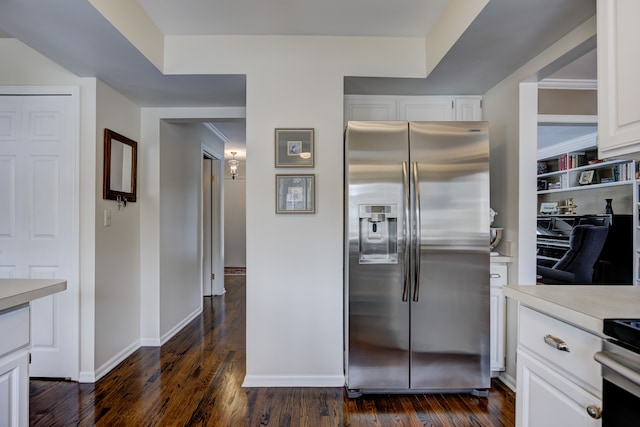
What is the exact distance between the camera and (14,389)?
121 cm

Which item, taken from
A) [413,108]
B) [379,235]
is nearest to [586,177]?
[413,108]

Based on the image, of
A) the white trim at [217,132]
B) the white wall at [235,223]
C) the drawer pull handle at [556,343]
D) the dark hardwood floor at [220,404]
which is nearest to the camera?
the drawer pull handle at [556,343]

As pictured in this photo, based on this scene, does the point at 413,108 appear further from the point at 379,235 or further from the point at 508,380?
the point at 508,380

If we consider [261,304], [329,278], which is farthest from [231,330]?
[329,278]

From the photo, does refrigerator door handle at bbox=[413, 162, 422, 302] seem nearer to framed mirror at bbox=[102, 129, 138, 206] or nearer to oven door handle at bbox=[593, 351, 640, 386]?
oven door handle at bbox=[593, 351, 640, 386]

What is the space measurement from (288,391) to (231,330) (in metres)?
1.49

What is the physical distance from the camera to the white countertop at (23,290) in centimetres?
113

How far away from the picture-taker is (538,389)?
3.84ft

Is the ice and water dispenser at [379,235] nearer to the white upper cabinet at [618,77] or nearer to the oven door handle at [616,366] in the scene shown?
the white upper cabinet at [618,77]

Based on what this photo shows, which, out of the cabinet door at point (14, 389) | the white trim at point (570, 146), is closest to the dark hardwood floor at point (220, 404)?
the cabinet door at point (14, 389)

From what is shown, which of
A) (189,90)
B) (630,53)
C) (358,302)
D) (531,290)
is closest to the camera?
(630,53)

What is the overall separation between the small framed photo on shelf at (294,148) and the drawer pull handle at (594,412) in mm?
1934

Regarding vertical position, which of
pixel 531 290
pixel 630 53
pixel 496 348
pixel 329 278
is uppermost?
pixel 630 53

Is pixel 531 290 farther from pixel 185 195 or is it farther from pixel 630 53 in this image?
pixel 185 195
